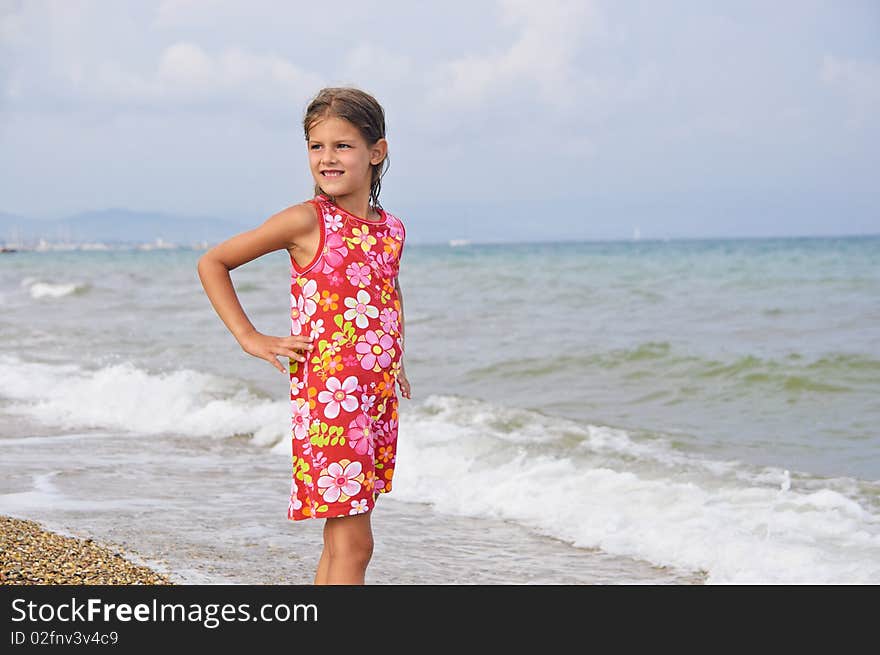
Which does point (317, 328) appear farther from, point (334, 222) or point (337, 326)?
point (334, 222)

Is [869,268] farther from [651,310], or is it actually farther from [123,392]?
[123,392]

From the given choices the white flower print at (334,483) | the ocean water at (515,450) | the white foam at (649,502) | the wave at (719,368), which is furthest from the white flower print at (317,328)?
the wave at (719,368)

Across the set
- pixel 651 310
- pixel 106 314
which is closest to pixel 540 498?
pixel 651 310

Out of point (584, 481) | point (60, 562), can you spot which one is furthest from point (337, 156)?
point (584, 481)

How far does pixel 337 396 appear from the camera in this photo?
319 cm

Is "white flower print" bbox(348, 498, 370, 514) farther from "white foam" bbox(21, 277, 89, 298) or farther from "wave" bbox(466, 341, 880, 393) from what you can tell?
"white foam" bbox(21, 277, 89, 298)

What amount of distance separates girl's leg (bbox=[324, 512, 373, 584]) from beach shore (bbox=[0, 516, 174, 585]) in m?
1.17

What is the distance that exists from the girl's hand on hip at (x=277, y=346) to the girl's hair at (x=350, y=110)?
465mm

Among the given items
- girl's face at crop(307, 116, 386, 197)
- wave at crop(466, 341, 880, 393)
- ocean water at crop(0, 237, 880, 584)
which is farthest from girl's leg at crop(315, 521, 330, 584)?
wave at crop(466, 341, 880, 393)

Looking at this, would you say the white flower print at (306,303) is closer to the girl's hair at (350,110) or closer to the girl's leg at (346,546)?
the girl's hair at (350,110)

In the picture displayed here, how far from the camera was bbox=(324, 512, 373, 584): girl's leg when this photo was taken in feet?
10.8
